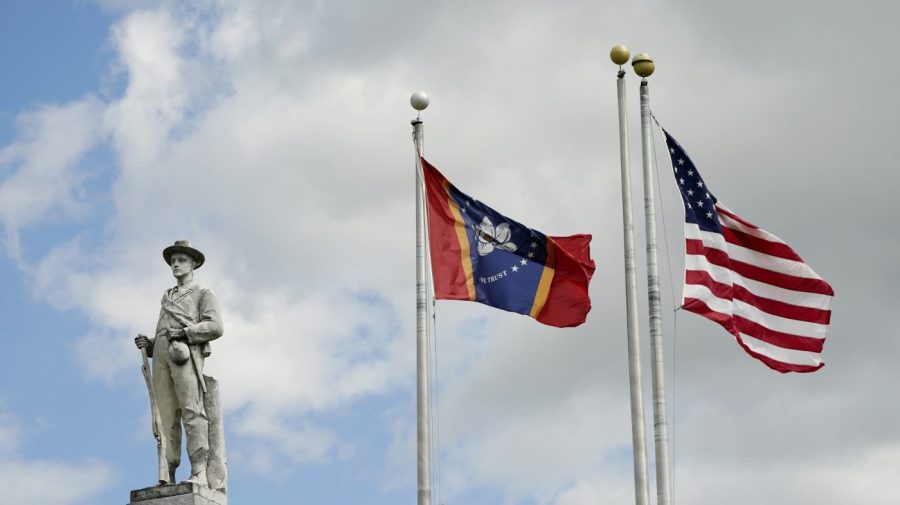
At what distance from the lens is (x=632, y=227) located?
27.5 m

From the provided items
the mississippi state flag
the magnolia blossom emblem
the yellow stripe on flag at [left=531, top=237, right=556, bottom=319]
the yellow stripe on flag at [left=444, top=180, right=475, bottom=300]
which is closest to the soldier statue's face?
the mississippi state flag

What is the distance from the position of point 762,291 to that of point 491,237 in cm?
470

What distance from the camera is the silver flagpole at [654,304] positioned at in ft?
84.2

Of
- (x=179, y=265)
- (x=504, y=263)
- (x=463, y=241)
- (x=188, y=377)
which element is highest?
(x=463, y=241)

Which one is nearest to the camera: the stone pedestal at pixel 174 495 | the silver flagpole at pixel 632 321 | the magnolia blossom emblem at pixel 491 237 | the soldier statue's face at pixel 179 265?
the stone pedestal at pixel 174 495

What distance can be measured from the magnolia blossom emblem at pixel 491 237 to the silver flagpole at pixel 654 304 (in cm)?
232

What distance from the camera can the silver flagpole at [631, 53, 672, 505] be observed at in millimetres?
25672

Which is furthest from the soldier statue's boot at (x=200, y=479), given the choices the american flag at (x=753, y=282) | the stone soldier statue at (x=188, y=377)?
the american flag at (x=753, y=282)

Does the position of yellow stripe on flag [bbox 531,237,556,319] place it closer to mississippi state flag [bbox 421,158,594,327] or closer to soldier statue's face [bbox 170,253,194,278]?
mississippi state flag [bbox 421,158,594,327]

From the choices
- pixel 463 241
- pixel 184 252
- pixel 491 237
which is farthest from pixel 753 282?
pixel 184 252

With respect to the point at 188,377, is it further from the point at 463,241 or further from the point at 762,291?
the point at 762,291

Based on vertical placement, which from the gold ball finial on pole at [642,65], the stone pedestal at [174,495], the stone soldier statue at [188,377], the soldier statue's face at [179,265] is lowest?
the stone pedestal at [174,495]

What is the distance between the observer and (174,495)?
792 inches

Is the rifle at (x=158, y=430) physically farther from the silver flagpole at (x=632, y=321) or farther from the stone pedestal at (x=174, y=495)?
the silver flagpole at (x=632, y=321)
